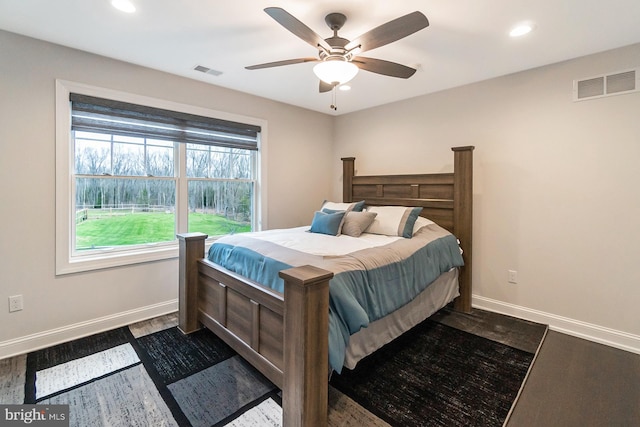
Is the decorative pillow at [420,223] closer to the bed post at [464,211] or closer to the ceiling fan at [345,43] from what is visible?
the bed post at [464,211]

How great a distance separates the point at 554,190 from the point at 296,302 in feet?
9.31

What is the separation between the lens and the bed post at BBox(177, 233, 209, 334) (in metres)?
2.72

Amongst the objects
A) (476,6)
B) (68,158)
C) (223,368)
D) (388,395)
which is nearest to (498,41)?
(476,6)

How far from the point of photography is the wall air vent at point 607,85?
2504mm

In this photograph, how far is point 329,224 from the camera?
318cm

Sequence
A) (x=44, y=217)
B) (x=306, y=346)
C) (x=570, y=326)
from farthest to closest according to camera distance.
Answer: (x=570, y=326) < (x=44, y=217) < (x=306, y=346)

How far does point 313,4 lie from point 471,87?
229cm

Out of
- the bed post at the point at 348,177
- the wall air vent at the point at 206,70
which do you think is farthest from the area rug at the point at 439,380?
the wall air vent at the point at 206,70

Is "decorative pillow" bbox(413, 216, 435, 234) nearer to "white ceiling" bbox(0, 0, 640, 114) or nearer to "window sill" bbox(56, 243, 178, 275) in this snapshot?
"white ceiling" bbox(0, 0, 640, 114)

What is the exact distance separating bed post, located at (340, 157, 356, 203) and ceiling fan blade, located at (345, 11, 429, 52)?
245cm

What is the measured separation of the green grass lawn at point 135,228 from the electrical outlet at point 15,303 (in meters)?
0.56

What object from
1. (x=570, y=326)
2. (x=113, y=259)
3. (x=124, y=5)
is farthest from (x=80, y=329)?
(x=570, y=326)

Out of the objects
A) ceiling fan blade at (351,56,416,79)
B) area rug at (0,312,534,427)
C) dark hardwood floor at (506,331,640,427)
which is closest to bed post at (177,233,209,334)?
area rug at (0,312,534,427)

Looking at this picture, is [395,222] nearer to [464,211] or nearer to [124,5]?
[464,211]
